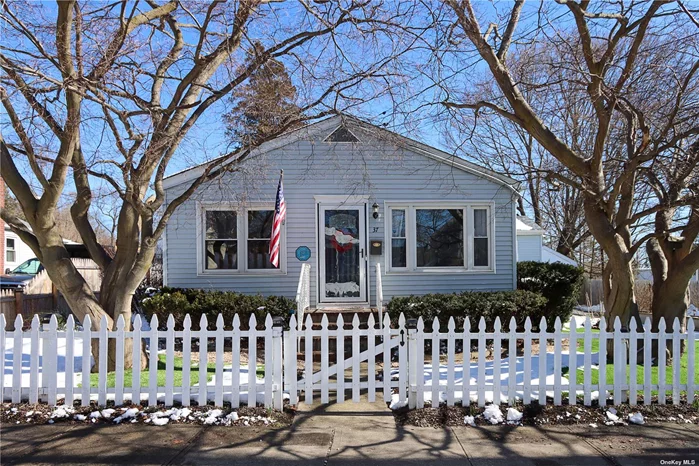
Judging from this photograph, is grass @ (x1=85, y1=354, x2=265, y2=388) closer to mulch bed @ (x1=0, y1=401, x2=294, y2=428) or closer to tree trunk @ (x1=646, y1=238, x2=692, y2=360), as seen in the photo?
mulch bed @ (x1=0, y1=401, x2=294, y2=428)

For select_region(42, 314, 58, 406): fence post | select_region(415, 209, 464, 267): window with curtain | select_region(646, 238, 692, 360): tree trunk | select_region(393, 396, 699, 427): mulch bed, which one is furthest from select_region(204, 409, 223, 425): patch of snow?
select_region(415, 209, 464, 267): window with curtain

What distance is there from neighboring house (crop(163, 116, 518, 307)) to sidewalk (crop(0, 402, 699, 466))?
5.86m

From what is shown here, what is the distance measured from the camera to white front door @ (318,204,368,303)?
11039 mm

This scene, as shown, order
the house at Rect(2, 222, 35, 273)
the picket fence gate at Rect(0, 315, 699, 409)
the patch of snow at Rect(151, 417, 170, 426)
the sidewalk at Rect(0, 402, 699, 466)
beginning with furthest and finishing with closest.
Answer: the house at Rect(2, 222, 35, 273), the picket fence gate at Rect(0, 315, 699, 409), the patch of snow at Rect(151, 417, 170, 426), the sidewalk at Rect(0, 402, 699, 466)

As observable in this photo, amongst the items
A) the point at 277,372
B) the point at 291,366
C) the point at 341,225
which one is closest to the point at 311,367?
the point at 291,366

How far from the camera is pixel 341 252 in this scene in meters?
11.1

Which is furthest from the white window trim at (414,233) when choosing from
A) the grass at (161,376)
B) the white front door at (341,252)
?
the grass at (161,376)

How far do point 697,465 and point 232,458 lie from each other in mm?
4092

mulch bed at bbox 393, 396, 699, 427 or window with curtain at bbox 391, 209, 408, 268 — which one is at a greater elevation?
window with curtain at bbox 391, 209, 408, 268

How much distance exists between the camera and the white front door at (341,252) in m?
11.0

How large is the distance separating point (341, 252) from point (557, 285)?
5089mm

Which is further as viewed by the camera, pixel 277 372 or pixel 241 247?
pixel 241 247

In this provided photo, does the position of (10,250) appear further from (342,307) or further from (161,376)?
(161,376)

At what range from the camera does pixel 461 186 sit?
442 inches
